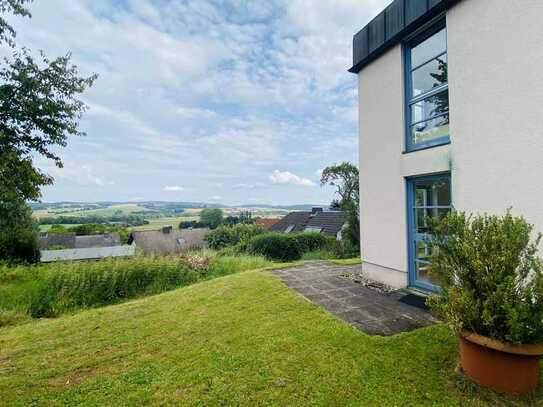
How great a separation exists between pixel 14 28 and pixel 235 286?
593 centimetres

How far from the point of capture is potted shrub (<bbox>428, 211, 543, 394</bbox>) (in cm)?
205

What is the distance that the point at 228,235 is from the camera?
54.0 ft

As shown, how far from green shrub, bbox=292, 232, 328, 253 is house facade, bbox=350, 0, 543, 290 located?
742cm

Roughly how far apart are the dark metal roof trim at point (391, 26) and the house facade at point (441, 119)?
0.8 inches

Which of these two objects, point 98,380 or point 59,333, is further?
point 59,333

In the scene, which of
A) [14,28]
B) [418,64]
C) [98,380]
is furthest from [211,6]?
[98,380]

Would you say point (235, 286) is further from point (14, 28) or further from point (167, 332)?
point (14, 28)

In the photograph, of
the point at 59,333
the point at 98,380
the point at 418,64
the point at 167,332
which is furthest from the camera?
the point at 418,64

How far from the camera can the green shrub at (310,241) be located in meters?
13.2

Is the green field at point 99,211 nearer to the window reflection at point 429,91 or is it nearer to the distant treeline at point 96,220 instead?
the distant treeline at point 96,220

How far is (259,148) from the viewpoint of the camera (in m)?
17.2

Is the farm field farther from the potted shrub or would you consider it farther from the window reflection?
the potted shrub

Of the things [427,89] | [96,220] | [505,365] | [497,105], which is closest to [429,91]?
[427,89]

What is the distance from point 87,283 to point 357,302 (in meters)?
6.67
